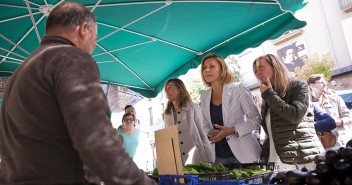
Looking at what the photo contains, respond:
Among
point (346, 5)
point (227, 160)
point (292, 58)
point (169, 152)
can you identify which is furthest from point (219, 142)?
point (292, 58)

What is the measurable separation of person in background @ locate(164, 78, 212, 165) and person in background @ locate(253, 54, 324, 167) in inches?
34.2

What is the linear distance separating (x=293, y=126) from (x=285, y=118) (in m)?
0.13

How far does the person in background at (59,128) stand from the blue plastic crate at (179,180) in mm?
489

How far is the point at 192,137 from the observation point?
3400 millimetres

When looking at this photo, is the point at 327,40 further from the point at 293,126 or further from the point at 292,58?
the point at 293,126

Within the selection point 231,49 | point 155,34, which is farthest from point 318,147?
point 155,34

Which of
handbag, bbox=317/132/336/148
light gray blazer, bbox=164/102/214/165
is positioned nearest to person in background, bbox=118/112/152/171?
light gray blazer, bbox=164/102/214/165

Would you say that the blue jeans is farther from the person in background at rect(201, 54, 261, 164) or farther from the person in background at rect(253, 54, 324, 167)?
the person in background at rect(253, 54, 324, 167)

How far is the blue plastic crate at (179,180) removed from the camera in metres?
1.55

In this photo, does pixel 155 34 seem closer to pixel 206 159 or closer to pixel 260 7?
pixel 260 7

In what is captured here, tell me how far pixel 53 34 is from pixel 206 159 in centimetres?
233

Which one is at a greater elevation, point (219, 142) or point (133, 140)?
point (133, 140)

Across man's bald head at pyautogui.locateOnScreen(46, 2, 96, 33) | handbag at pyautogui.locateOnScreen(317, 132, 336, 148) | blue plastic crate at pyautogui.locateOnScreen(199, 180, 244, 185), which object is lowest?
blue plastic crate at pyautogui.locateOnScreen(199, 180, 244, 185)

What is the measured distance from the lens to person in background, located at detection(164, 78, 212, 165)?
3334mm
